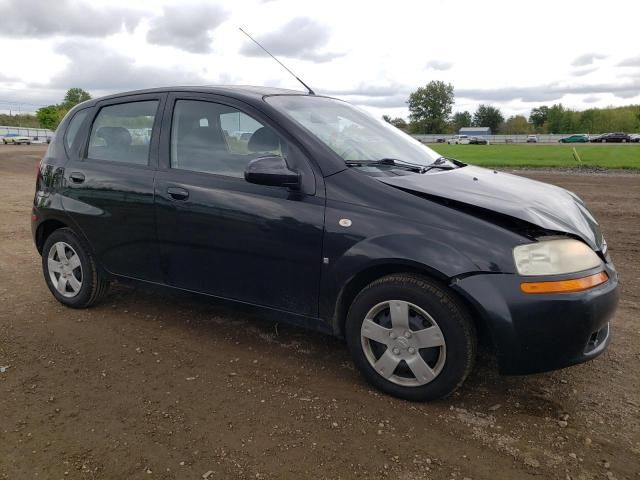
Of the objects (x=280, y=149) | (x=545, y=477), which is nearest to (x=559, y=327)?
(x=545, y=477)

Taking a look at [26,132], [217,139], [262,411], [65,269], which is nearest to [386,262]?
[262,411]

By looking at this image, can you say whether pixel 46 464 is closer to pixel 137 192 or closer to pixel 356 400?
pixel 356 400

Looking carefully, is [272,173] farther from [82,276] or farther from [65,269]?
[65,269]

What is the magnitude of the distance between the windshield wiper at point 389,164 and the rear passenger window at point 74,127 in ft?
8.54

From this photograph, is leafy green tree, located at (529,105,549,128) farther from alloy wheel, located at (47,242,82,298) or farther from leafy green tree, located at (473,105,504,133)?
alloy wheel, located at (47,242,82,298)

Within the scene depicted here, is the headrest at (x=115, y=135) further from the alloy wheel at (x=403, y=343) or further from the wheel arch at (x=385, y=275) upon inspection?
the alloy wheel at (x=403, y=343)

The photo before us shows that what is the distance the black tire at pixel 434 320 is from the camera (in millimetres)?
2918

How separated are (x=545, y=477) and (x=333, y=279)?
4.92ft

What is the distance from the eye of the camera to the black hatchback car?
2.85m

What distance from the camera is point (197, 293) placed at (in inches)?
154

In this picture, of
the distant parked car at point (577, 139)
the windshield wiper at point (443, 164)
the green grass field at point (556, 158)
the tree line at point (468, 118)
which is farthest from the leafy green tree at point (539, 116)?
the windshield wiper at point (443, 164)

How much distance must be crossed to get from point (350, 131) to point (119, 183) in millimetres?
1807

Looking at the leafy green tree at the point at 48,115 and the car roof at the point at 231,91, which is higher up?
the leafy green tree at the point at 48,115

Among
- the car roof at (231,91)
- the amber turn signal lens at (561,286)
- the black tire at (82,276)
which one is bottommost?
the black tire at (82,276)
